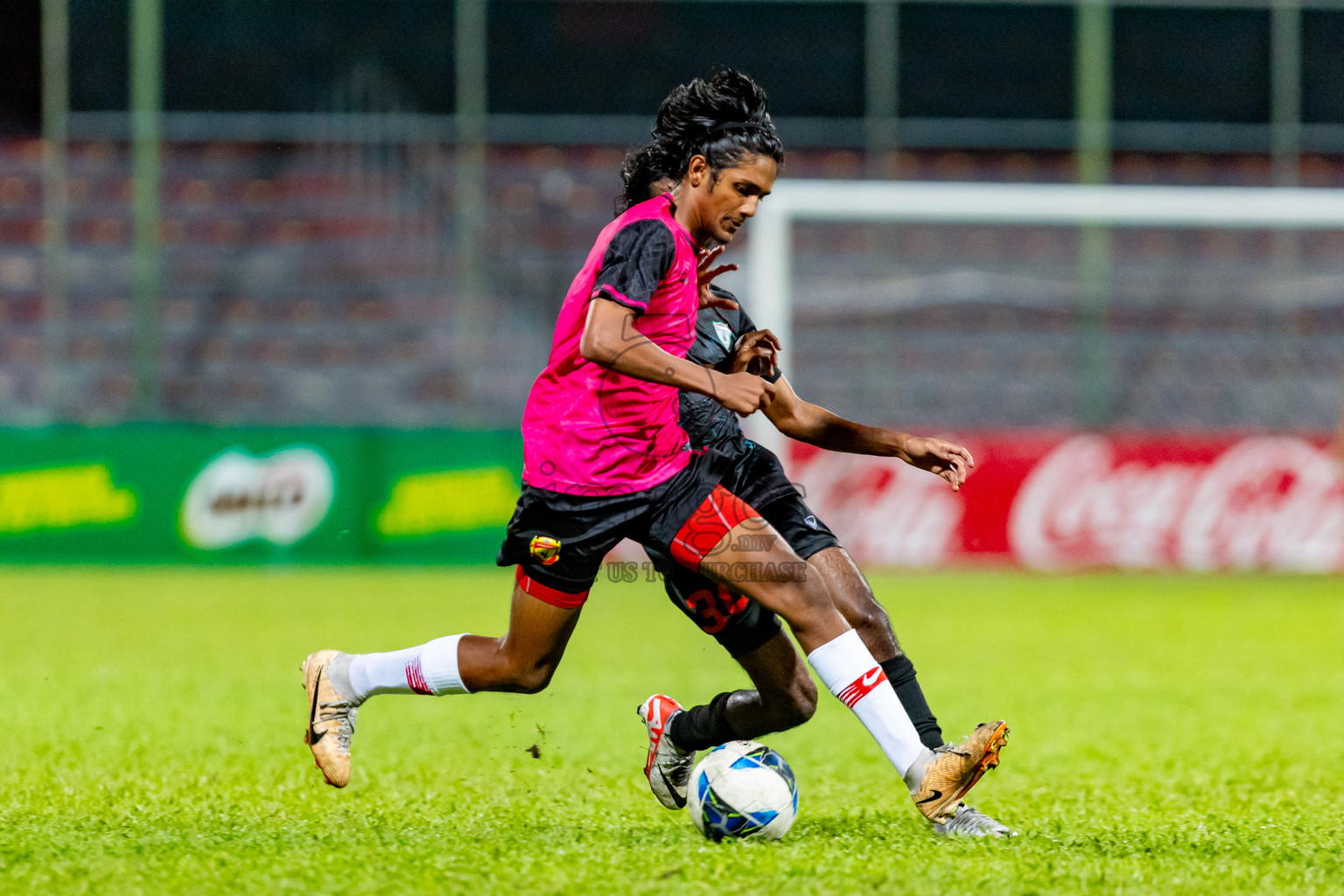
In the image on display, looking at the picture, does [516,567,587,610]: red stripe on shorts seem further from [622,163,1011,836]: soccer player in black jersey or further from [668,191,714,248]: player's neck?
[668,191,714,248]: player's neck

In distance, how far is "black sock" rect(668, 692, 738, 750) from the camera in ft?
15.5

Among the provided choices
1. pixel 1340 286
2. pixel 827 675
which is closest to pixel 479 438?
pixel 1340 286

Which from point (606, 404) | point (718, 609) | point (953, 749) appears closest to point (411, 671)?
point (718, 609)

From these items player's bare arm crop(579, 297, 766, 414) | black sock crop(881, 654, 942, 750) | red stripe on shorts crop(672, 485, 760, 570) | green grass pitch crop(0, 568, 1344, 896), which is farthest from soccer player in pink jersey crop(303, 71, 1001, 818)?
green grass pitch crop(0, 568, 1344, 896)

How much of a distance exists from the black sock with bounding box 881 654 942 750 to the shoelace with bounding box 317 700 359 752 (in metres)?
1.54

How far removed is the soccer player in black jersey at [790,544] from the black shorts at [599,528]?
0.43 ft

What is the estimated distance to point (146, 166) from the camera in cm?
1658

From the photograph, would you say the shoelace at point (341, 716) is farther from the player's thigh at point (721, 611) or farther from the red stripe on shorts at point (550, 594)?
the player's thigh at point (721, 611)

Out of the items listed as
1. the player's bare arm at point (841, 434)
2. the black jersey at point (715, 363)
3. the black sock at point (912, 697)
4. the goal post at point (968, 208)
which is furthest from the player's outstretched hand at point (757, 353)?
the goal post at point (968, 208)

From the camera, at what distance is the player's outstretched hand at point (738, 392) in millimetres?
3941

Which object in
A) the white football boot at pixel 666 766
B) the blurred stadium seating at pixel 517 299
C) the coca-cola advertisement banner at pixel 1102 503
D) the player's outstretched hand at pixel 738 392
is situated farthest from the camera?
the blurred stadium seating at pixel 517 299

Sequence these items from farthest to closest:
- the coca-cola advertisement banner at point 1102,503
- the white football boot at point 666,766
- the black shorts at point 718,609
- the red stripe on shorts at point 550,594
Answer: the coca-cola advertisement banner at point 1102,503, the white football boot at point 666,766, the black shorts at point 718,609, the red stripe on shorts at point 550,594

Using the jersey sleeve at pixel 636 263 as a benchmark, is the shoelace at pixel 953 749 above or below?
below

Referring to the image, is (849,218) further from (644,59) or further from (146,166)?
(146,166)
